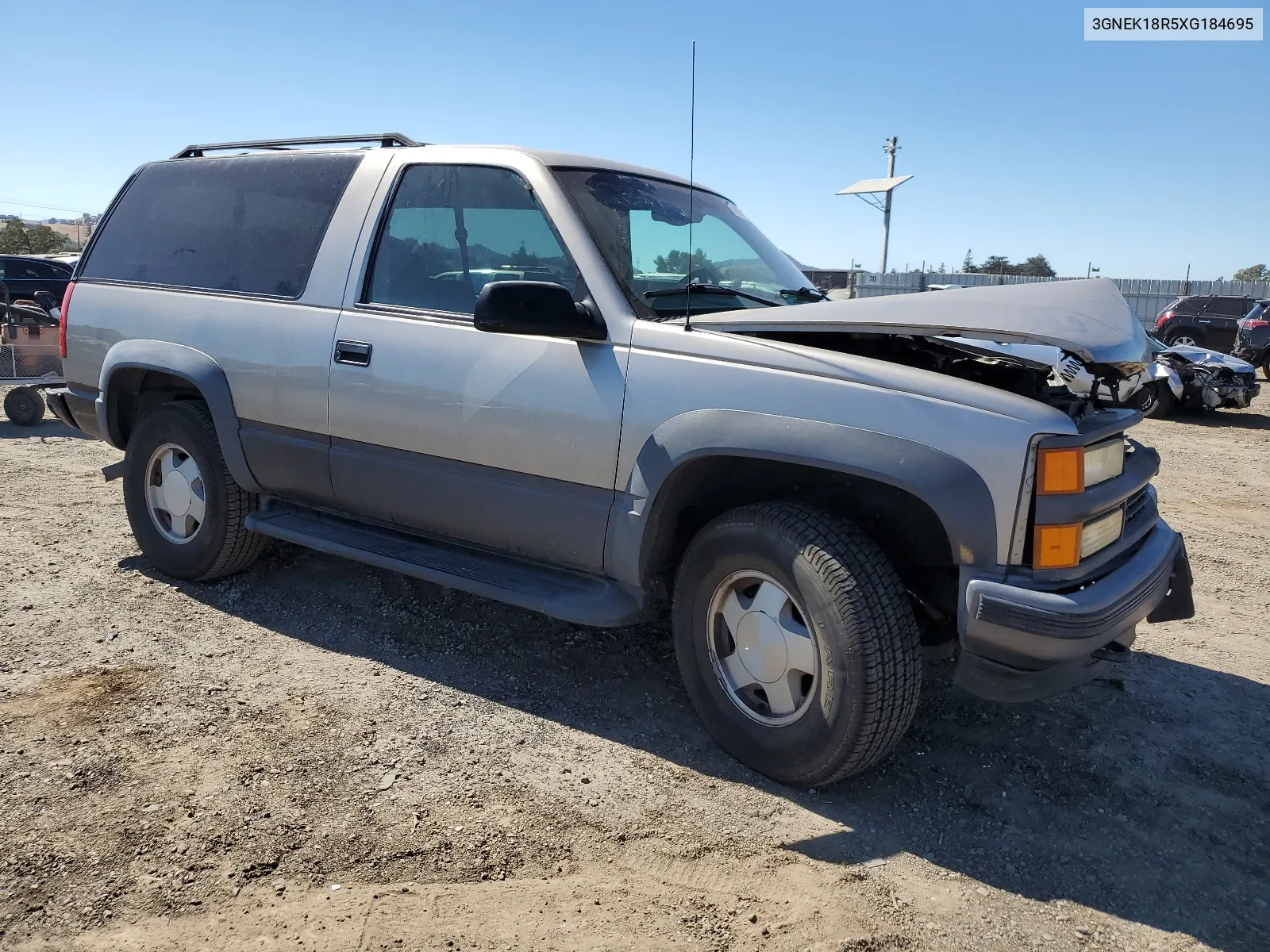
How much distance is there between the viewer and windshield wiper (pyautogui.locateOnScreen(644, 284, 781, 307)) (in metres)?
3.48

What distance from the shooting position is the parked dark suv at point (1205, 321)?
64.2 feet

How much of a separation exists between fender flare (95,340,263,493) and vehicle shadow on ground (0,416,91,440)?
5182 millimetres

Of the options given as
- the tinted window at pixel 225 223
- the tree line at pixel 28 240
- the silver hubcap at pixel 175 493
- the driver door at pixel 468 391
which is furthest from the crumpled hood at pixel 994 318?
the tree line at pixel 28 240

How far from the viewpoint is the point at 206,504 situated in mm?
4582

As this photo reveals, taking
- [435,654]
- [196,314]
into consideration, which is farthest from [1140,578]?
[196,314]

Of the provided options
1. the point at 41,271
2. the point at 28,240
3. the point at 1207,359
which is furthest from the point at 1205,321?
the point at 28,240

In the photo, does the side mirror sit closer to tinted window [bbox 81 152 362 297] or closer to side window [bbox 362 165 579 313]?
side window [bbox 362 165 579 313]

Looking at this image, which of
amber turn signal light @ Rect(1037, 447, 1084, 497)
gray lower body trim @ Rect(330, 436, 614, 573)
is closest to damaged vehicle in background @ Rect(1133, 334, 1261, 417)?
amber turn signal light @ Rect(1037, 447, 1084, 497)

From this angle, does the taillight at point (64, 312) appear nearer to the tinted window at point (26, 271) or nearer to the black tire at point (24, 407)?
the black tire at point (24, 407)

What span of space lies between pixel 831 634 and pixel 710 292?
4.79 ft

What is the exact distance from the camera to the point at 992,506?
8.69 ft

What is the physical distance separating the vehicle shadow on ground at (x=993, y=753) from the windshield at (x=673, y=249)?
1532 mm

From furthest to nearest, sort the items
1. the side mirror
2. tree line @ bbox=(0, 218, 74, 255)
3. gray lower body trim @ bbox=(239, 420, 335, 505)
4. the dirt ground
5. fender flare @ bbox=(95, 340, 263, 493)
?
tree line @ bbox=(0, 218, 74, 255), fender flare @ bbox=(95, 340, 263, 493), gray lower body trim @ bbox=(239, 420, 335, 505), the side mirror, the dirt ground

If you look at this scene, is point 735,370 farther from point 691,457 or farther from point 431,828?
point 431,828
